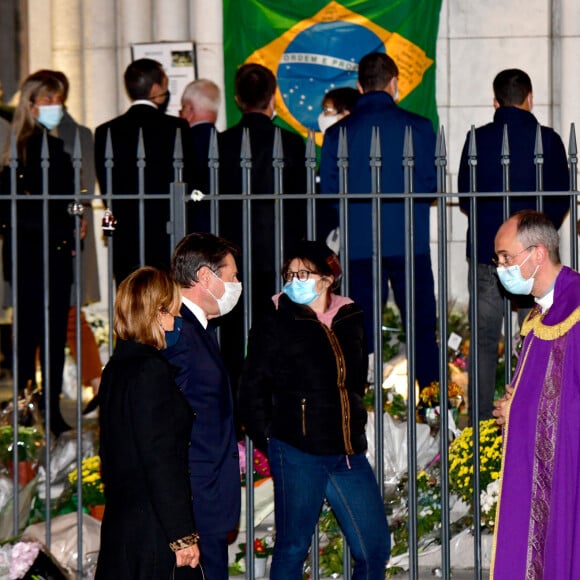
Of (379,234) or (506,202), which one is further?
(379,234)

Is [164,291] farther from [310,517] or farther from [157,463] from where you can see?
[310,517]

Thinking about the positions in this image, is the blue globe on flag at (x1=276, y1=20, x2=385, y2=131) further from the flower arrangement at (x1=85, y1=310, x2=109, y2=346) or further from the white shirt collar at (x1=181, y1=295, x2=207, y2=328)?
the white shirt collar at (x1=181, y1=295, x2=207, y2=328)

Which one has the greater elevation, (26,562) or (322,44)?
(322,44)

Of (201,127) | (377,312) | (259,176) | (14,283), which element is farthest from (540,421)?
(201,127)

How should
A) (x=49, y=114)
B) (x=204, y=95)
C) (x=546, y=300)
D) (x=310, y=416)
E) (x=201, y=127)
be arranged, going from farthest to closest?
(x=204, y=95)
(x=201, y=127)
(x=49, y=114)
(x=310, y=416)
(x=546, y=300)

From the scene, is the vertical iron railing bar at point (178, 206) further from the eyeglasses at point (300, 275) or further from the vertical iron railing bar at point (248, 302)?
the eyeglasses at point (300, 275)

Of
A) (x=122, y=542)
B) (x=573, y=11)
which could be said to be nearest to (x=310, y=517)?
(x=122, y=542)

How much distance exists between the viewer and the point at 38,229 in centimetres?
841

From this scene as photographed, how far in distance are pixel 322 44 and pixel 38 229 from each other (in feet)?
11.7

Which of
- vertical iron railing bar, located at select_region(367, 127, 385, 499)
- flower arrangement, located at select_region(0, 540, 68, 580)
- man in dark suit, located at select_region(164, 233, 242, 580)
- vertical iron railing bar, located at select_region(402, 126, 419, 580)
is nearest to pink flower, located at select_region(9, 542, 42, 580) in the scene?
flower arrangement, located at select_region(0, 540, 68, 580)

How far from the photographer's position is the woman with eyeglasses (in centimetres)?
661

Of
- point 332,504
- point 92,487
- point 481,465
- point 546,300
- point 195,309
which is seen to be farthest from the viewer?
point 92,487

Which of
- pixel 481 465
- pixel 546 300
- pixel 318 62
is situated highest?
pixel 318 62

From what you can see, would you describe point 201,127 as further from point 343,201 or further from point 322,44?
point 322,44
